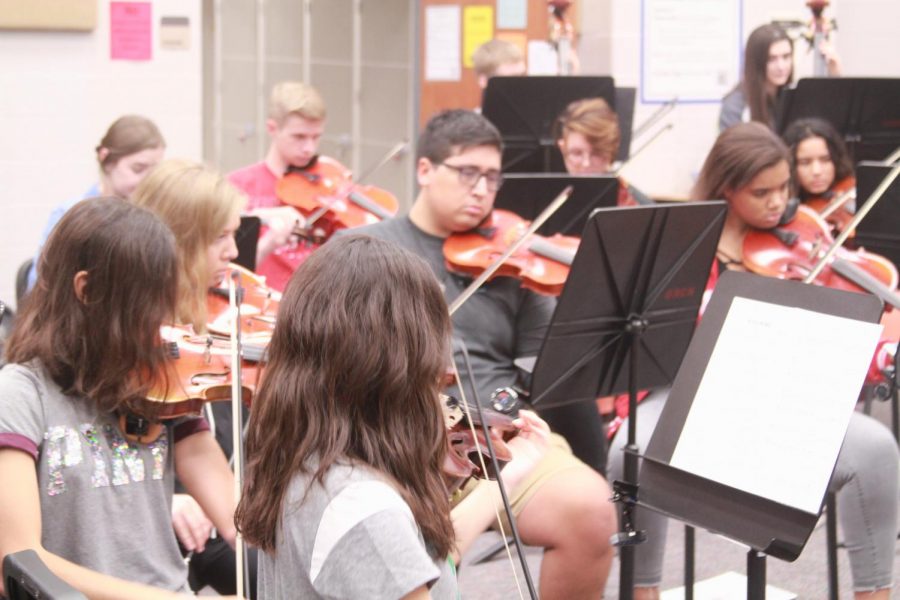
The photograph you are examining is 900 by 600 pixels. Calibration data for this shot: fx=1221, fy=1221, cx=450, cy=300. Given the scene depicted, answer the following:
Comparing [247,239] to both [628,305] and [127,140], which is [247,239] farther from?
[628,305]

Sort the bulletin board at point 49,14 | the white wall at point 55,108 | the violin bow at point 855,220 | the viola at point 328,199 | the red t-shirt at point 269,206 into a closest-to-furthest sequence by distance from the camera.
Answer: the violin bow at point 855,220, the red t-shirt at point 269,206, the viola at point 328,199, the bulletin board at point 49,14, the white wall at point 55,108

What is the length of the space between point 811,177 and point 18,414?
10.5 ft

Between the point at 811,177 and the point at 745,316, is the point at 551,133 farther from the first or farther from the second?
the point at 745,316

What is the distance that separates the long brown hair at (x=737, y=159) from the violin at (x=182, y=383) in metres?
1.55

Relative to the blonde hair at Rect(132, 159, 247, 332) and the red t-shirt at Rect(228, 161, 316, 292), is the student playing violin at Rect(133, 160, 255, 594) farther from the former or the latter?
the red t-shirt at Rect(228, 161, 316, 292)

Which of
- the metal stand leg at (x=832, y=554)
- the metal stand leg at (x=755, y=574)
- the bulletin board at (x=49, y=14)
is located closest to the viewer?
the metal stand leg at (x=755, y=574)

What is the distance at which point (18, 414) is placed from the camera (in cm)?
173

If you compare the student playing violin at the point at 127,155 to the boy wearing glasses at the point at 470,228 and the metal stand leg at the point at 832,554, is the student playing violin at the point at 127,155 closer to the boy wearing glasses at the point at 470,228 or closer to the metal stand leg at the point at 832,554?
the boy wearing glasses at the point at 470,228

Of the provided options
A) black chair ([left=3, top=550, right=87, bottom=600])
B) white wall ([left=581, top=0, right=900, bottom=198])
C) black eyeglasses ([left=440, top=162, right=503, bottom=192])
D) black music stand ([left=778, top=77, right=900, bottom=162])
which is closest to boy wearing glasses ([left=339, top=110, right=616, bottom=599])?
black eyeglasses ([left=440, top=162, right=503, bottom=192])

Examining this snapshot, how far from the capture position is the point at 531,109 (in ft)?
13.7

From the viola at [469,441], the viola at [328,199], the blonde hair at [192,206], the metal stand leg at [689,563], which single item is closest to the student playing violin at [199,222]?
the blonde hair at [192,206]

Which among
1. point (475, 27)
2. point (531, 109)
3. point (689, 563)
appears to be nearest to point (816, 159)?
point (531, 109)

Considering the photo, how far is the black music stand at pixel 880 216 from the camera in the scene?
3.30 metres

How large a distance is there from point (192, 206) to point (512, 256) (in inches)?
31.4
